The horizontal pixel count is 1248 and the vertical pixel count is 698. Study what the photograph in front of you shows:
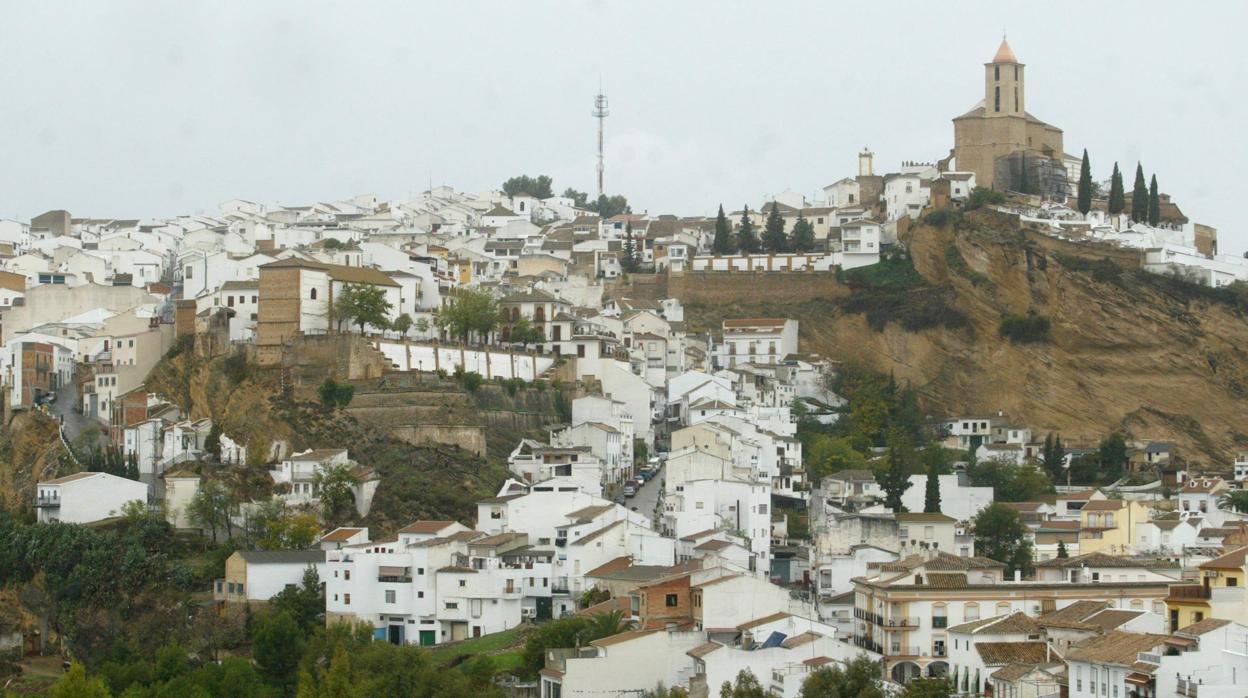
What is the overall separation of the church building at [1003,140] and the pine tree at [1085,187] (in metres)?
4.33

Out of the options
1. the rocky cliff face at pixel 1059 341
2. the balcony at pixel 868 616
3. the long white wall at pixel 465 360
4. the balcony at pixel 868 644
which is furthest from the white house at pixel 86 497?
the rocky cliff face at pixel 1059 341

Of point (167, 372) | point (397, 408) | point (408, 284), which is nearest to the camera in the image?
point (397, 408)

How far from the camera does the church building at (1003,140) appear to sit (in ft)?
300

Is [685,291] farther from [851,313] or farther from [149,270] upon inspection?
[149,270]

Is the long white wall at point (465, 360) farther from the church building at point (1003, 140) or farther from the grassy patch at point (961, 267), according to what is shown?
the church building at point (1003, 140)

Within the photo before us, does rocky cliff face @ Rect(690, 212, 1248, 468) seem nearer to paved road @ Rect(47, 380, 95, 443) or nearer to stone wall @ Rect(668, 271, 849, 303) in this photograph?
stone wall @ Rect(668, 271, 849, 303)

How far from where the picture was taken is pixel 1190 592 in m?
44.3

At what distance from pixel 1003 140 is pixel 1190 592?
162 feet

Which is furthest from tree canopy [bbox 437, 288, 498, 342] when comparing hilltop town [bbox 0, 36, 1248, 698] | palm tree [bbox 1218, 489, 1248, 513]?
palm tree [bbox 1218, 489, 1248, 513]

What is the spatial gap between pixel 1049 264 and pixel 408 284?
24.0m

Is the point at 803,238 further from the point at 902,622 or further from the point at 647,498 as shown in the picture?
the point at 902,622

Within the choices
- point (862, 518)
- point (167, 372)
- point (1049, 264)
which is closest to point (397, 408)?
point (167, 372)

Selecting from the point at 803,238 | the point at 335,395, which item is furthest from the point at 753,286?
the point at 335,395

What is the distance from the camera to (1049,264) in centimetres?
8400
